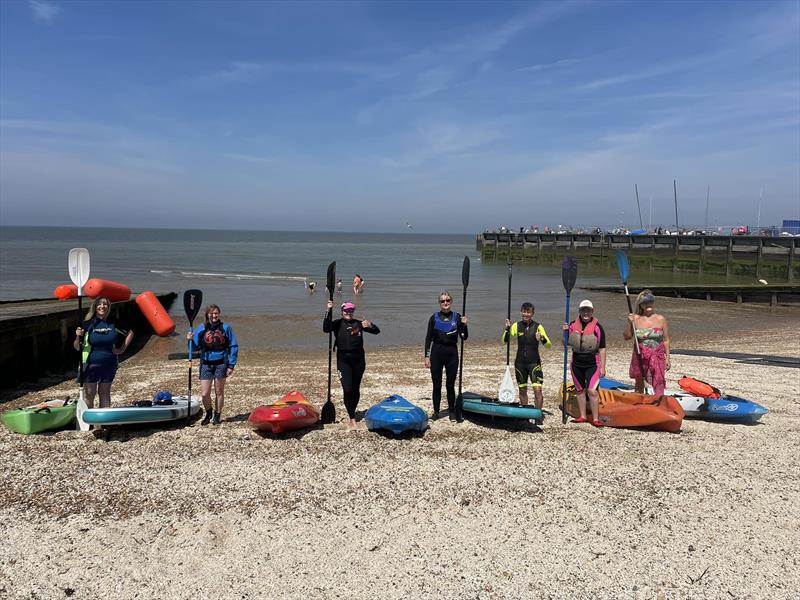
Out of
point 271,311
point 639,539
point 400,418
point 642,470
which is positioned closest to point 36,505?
point 400,418

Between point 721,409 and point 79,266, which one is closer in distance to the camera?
point 721,409

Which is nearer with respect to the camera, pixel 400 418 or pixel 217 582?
pixel 217 582

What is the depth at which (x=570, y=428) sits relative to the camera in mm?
8906

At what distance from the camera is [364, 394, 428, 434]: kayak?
27.0 ft

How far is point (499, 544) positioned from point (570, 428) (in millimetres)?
3644

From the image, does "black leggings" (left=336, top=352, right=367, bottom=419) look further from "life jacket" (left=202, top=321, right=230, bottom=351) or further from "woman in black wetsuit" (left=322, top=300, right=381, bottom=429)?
"life jacket" (left=202, top=321, right=230, bottom=351)

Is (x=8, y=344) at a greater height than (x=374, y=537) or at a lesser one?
greater

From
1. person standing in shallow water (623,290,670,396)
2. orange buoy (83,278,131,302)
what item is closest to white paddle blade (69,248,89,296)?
orange buoy (83,278,131,302)

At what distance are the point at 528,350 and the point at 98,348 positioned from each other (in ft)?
19.5

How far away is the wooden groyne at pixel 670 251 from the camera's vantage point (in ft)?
146

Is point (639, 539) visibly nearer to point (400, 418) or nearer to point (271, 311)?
point (400, 418)

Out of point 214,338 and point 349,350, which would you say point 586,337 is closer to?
point 349,350

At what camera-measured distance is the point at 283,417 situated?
27.0 feet

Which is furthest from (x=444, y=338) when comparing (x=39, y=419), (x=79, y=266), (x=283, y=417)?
(x=79, y=266)
